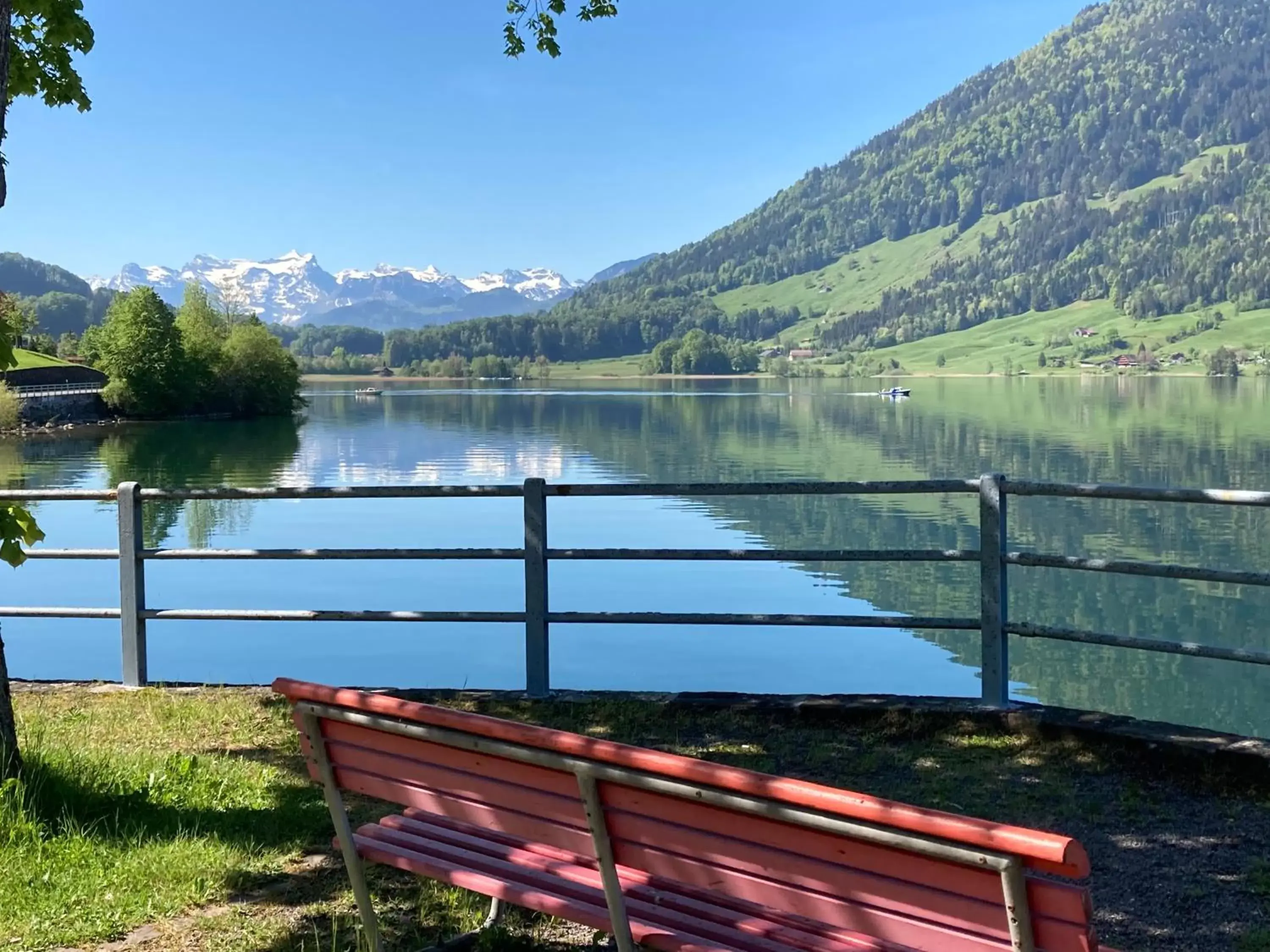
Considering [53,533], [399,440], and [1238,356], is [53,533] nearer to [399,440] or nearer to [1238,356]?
[399,440]

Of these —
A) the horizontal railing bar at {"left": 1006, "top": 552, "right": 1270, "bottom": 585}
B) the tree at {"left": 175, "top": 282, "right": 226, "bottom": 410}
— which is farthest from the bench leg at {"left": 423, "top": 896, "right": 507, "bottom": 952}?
the tree at {"left": 175, "top": 282, "right": 226, "bottom": 410}

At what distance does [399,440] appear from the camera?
261 feet

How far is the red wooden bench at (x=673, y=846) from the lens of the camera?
88.0 inches

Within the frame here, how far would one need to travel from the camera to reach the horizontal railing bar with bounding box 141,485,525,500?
7.24 metres

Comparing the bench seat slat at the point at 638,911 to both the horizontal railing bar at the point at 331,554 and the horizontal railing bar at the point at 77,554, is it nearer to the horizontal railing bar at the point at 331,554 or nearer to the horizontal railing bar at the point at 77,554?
the horizontal railing bar at the point at 331,554

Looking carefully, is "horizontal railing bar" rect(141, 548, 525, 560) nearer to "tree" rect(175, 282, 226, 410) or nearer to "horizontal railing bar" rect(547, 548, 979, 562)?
"horizontal railing bar" rect(547, 548, 979, 562)

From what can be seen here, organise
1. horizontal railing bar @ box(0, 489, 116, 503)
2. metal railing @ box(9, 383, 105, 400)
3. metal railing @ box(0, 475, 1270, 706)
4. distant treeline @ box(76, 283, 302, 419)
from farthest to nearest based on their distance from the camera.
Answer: distant treeline @ box(76, 283, 302, 419), metal railing @ box(9, 383, 105, 400), horizontal railing bar @ box(0, 489, 116, 503), metal railing @ box(0, 475, 1270, 706)

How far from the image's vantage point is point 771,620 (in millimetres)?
7008

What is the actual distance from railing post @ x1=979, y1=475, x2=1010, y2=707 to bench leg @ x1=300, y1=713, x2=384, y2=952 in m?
3.75

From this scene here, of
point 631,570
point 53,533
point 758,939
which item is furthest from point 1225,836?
point 53,533

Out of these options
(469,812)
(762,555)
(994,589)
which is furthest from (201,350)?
(469,812)

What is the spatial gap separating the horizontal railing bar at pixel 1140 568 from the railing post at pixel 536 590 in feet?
8.27

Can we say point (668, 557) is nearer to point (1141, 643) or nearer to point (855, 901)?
point (1141, 643)

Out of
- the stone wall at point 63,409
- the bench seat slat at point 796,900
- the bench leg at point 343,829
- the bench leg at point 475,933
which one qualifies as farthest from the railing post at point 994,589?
the stone wall at point 63,409
